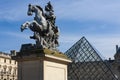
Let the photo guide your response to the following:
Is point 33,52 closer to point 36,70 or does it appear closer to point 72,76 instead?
point 36,70

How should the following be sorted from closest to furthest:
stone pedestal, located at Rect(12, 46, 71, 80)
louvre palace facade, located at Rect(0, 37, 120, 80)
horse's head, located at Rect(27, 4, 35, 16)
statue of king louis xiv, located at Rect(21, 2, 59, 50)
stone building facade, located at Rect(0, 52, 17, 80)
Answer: stone pedestal, located at Rect(12, 46, 71, 80), statue of king louis xiv, located at Rect(21, 2, 59, 50), horse's head, located at Rect(27, 4, 35, 16), louvre palace facade, located at Rect(0, 37, 120, 80), stone building facade, located at Rect(0, 52, 17, 80)

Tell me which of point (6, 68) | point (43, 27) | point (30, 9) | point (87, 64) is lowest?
point (6, 68)

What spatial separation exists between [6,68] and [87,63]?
4024cm

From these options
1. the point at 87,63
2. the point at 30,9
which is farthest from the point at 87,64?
the point at 30,9

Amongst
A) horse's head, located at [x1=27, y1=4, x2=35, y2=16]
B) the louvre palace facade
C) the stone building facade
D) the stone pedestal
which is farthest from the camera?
the stone building facade

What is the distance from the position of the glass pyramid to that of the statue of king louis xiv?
35063 mm

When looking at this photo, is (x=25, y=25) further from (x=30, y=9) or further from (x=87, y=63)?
(x=87, y=63)

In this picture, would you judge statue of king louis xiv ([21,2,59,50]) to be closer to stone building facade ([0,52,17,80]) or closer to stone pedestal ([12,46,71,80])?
stone pedestal ([12,46,71,80])

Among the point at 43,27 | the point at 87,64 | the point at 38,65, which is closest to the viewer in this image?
the point at 38,65

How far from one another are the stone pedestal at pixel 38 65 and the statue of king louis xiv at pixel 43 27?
16.8 inches

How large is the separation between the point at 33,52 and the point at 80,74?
37.5 metres

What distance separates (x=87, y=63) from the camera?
51938 millimetres

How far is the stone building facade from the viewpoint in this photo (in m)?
84.0

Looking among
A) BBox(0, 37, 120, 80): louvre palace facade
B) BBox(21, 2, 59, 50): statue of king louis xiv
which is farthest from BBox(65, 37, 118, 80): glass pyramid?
BBox(21, 2, 59, 50): statue of king louis xiv
